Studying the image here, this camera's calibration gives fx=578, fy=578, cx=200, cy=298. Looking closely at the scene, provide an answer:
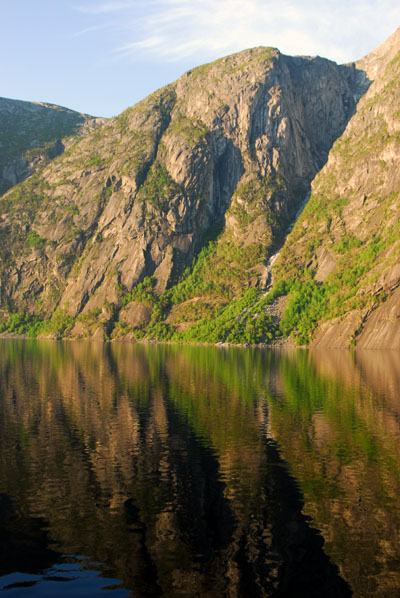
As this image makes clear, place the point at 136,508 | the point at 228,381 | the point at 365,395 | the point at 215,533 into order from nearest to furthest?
the point at 215,533, the point at 136,508, the point at 365,395, the point at 228,381

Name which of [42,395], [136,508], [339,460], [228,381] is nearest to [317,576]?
[136,508]

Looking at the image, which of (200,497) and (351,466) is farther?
(351,466)

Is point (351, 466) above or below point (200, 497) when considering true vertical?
below

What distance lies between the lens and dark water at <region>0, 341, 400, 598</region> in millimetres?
23344

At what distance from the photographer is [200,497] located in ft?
105

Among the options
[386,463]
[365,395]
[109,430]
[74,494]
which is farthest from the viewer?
[365,395]

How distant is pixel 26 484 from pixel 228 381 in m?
52.7

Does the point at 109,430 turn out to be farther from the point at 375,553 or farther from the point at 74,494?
the point at 375,553

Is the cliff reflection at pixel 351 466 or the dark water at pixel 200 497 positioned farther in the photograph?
the cliff reflection at pixel 351 466

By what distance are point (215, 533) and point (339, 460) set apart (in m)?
15.0

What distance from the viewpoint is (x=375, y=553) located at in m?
25.3

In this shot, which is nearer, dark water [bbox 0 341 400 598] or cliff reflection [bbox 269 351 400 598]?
dark water [bbox 0 341 400 598]

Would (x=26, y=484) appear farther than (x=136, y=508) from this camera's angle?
Yes

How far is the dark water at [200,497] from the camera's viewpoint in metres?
23.3
